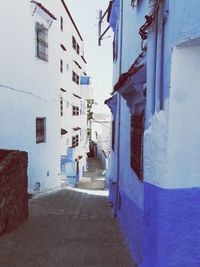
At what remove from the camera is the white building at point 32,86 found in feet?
34.6

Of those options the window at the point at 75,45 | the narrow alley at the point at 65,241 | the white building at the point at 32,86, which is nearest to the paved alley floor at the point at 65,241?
the narrow alley at the point at 65,241

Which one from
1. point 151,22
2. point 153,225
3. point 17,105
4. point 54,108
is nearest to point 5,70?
point 17,105

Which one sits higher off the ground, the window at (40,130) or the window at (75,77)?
the window at (75,77)

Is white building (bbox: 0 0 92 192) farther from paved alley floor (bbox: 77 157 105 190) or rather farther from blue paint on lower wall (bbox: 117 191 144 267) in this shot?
paved alley floor (bbox: 77 157 105 190)

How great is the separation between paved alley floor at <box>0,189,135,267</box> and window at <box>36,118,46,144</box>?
4.27 meters

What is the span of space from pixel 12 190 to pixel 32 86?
241 inches

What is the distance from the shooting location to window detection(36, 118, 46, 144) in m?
13.4

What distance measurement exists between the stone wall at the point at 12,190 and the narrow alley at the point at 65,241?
0.26 m

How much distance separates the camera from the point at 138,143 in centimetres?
608

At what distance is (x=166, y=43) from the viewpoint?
389 cm

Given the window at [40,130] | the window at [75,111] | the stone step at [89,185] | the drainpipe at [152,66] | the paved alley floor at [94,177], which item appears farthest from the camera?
the window at [75,111]

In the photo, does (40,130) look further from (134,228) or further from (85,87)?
(85,87)

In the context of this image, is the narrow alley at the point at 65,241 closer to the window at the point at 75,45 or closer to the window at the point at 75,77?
the window at the point at 75,77

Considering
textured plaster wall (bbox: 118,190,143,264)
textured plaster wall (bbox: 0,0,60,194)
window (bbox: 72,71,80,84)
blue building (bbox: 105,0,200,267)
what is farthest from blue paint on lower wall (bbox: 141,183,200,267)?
window (bbox: 72,71,80,84)
